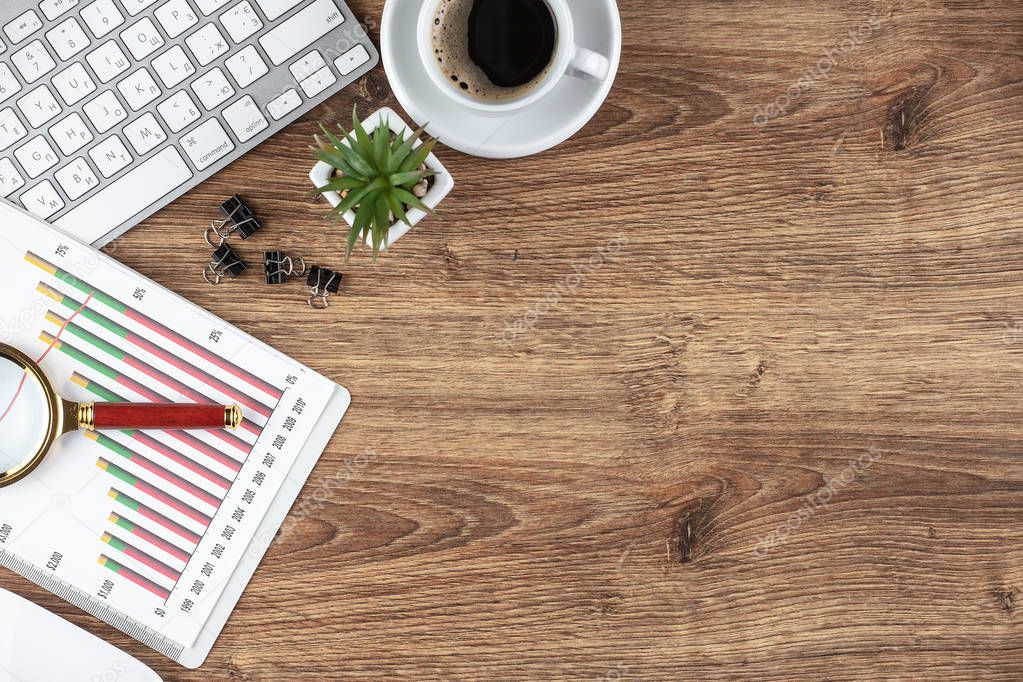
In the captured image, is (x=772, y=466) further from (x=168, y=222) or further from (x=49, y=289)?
(x=49, y=289)

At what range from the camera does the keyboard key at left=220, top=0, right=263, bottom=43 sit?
82 cm

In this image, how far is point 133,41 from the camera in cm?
82

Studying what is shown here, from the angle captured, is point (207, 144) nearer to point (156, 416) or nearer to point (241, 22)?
point (241, 22)

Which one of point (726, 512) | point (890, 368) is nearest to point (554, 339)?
point (726, 512)

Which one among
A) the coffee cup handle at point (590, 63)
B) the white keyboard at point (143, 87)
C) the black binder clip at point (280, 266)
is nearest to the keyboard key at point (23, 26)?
the white keyboard at point (143, 87)

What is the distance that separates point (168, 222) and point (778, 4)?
0.70m

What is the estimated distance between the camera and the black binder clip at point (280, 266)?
0.85 meters

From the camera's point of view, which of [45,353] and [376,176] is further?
[45,353]

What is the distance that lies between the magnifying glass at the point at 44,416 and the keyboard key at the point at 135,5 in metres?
0.38

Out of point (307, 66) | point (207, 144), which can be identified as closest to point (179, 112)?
point (207, 144)

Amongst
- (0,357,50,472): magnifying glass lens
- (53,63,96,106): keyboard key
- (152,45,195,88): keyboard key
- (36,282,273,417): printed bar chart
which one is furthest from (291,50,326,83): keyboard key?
(0,357,50,472): magnifying glass lens

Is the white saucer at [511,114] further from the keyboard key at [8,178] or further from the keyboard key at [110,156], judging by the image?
the keyboard key at [8,178]

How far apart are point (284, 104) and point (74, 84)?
0.21 meters

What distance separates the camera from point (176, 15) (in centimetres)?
82
